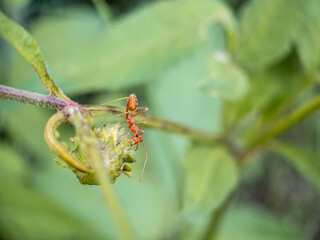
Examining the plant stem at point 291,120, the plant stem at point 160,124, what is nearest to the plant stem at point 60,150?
the plant stem at point 160,124

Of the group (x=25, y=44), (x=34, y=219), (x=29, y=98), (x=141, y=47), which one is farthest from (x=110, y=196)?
(x=34, y=219)

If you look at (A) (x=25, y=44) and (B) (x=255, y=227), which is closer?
(A) (x=25, y=44)

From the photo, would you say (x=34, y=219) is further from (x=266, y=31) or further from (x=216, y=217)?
(x=266, y=31)

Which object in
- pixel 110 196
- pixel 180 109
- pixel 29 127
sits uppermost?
pixel 29 127

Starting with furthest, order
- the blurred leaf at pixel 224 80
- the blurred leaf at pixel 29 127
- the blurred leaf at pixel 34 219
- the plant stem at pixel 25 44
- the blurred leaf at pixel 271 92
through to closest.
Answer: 1. the blurred leaf at pixel 29 127
2. the blurred leaf at pixel 34 219
3. the blurred leaf at pixel 271 92
4. the blurred leaf at pixel 224 80
5. the plant stem at pixel 25 44

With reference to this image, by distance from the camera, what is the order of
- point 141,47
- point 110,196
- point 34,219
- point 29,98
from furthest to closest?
1. point 34,219
2. point 141,47
3. point 29,98
4. point 110,196

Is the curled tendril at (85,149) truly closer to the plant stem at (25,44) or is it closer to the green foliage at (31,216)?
the plant stem at (25,44)
